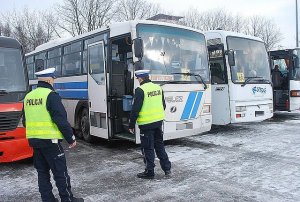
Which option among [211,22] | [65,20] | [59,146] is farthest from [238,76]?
[211,22]

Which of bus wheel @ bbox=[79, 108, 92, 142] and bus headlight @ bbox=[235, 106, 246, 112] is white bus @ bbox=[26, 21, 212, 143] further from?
bus headlight @ bbox=[235, 106, 246, 112]

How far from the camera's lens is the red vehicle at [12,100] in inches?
274

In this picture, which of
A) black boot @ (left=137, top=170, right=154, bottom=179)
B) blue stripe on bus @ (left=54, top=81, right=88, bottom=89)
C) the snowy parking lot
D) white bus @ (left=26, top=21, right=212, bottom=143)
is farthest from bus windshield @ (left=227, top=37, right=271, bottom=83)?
black boot @ (left=137, top=170, right=154, bottom=179)

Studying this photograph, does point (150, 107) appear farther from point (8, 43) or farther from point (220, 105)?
point (220, 105)

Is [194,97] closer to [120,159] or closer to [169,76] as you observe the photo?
[169,76]

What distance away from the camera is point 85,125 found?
10.3 meters

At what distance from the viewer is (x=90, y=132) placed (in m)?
9.88

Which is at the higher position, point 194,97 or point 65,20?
point 65,20

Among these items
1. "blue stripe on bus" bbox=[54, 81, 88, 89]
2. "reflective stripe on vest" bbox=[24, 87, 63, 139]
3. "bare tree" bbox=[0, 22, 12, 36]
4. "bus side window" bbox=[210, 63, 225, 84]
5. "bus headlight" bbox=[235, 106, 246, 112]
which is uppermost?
"bare tree" bbox=[0, 22, 12, 36]

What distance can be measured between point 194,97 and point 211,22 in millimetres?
36740

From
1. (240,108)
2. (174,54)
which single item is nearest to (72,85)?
(174,54)

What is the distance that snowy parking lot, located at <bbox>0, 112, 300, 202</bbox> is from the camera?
556cm

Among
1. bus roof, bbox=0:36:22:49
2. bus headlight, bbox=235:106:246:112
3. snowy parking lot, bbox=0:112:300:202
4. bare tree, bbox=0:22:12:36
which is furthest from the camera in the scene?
bare tree, bbox=0:22:12:36

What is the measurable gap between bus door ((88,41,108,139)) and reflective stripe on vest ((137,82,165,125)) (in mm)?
2799
